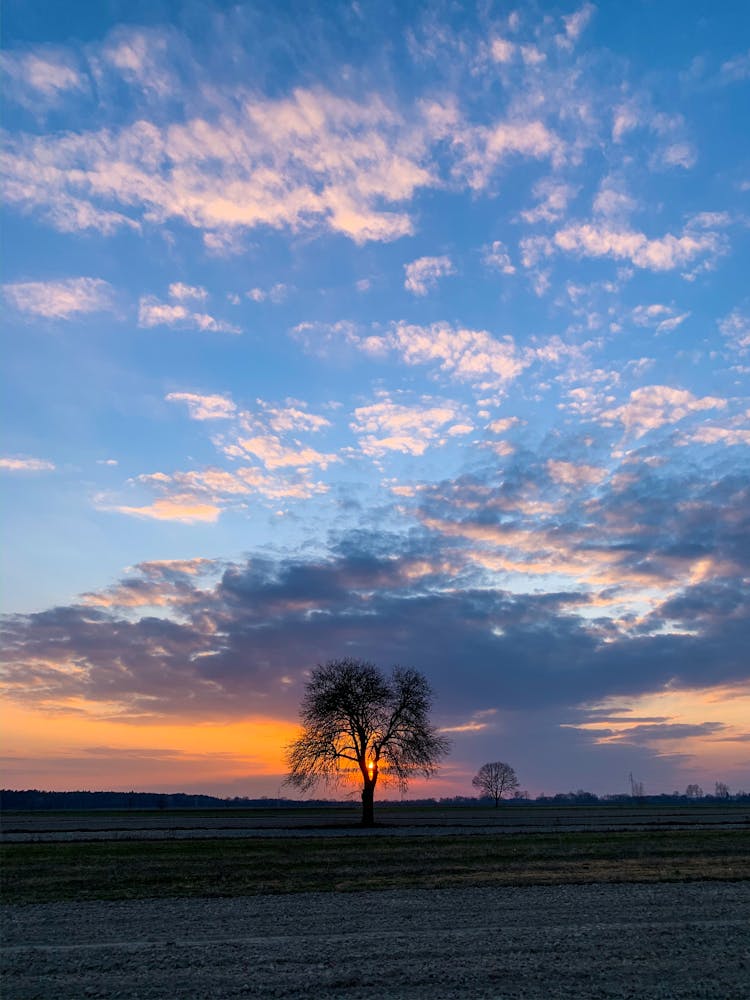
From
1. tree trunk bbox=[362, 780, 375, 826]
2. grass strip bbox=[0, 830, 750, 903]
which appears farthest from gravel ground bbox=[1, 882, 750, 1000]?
tree trunk bbox=[362, 780, 375, 826]

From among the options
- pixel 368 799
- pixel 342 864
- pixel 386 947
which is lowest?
pixel 386 947

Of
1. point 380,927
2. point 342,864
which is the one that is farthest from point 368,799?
point 380,927

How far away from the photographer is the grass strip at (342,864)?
19.7 meters

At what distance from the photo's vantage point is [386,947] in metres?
12.1

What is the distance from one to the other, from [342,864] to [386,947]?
44.9 ft

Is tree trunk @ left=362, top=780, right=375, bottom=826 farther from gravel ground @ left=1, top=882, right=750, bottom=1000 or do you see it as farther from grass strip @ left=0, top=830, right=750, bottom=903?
gravel ground @ left=1, top=882, right=750, bottom=1000

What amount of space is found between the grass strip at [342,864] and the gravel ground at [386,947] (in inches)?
99.8

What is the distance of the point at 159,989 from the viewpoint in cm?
1003

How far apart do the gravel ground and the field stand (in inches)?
1.8

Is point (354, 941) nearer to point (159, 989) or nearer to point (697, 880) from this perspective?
point (159, 989)

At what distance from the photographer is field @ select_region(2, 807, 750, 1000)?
10258 mm

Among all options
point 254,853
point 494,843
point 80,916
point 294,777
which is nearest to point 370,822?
point 294,777

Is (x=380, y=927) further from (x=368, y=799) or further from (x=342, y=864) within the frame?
(x=368, y=799)

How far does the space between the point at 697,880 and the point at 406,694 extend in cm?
3802
